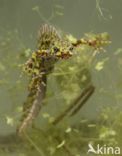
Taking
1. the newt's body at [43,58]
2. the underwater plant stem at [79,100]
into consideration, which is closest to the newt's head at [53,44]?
the newt's body at [43,58]

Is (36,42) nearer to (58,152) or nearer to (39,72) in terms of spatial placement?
(39,72)

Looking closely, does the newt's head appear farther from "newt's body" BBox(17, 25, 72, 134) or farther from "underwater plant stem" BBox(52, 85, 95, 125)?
"underwater plant stem" BBox(52, 85, 95, 125)

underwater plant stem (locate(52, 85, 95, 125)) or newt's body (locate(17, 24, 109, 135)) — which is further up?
newt's body (locate(17, 24, 109, 135))

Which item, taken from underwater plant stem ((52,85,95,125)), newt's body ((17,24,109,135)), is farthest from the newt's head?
underwater plant stem ((52,85,95,125))

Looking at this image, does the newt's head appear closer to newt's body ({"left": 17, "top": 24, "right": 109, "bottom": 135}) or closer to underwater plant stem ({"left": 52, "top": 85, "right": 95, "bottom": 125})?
newt's body ({"left": 17, "top": 24, "right": 109, "bottom": 135})

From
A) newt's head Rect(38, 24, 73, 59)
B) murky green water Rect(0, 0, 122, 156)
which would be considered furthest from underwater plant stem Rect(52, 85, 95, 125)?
newt's head Rect(38, 24, 73, 59)

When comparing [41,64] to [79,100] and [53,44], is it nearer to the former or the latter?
[53,44]

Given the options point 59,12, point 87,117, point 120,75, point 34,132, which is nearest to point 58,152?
point 34,132

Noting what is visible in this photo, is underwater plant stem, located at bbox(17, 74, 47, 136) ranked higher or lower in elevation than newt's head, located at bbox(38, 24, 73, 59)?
lower

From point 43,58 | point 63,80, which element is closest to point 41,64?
point 43,58
